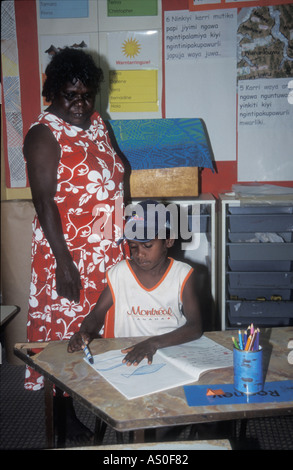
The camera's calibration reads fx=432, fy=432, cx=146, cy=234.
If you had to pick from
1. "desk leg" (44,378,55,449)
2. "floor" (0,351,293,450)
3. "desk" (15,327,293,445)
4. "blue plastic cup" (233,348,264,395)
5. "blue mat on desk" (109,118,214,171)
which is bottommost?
"floor" (0,351,293,450)

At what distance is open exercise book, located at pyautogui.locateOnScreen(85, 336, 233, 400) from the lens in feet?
3.63

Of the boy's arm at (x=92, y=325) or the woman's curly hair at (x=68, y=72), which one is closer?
the boy's arm at (x=92, y=325)

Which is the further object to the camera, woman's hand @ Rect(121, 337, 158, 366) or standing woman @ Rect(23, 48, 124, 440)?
standing woman @ Rect(23, 48, 124, 440)

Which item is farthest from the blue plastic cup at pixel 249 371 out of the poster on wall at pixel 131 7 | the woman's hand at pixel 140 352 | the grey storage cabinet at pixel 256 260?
the poster on wall at pixel 131 7

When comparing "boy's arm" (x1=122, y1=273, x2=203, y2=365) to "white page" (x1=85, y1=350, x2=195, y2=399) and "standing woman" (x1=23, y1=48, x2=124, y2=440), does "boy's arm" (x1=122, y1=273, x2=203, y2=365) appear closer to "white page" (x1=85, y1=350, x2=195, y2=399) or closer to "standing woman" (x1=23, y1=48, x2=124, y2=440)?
"white page" (x1=85, y1=350, x2=195, y2=399)

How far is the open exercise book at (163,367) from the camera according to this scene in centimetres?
111

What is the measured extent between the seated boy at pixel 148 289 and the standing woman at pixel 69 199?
22 centimetres

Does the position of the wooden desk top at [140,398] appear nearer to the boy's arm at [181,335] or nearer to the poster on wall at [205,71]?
the boy's arm at [181,335]

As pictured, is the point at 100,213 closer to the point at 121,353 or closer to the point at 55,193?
the point at 55,193

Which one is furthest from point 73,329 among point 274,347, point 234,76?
point 234,76

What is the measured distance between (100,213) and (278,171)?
1673 millimetres

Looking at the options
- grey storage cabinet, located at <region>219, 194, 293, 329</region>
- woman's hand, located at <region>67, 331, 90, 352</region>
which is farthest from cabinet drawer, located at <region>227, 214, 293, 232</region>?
woman's hand, located at <region>67, 331, 90, 352</region>

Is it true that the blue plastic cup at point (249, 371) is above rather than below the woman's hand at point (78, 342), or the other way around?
above
